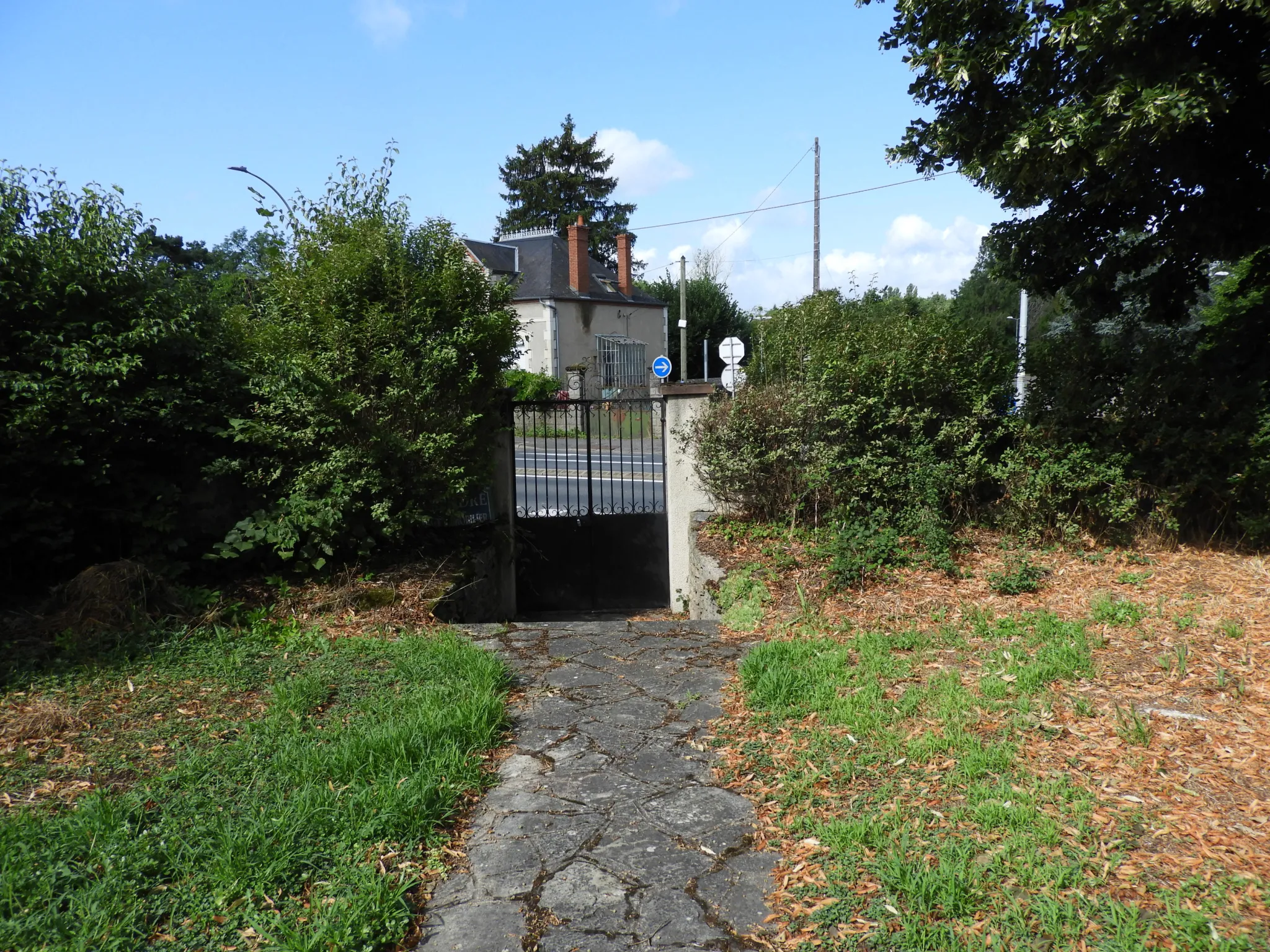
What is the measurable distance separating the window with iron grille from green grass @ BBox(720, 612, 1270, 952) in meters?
29.2

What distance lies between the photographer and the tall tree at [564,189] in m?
50.8

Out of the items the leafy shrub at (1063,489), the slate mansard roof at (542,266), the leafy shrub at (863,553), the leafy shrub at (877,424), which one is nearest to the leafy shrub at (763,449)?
the leafy shrub at (877,424)

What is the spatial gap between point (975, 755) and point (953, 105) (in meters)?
5.12

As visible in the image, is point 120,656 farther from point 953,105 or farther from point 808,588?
point 953,105

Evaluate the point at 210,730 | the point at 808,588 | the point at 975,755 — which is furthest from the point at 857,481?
the point at 210,730

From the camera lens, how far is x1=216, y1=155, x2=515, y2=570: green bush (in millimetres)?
6906

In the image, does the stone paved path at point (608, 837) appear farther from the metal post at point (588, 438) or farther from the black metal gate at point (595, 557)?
the black metal gate at point (595, 557)

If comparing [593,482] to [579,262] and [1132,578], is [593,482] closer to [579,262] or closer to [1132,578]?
[1132,578]

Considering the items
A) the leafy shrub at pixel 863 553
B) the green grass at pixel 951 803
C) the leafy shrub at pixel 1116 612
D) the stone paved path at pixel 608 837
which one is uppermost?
the leafy shrub at pixel 863 553

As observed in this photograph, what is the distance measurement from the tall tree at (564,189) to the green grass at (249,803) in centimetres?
4731

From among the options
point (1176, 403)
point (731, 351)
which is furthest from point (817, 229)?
point (1176, 403)

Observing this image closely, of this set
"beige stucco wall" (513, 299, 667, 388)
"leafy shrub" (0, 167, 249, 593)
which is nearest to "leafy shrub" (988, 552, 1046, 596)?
"leafy shrub" (0, 167, 249, 593)

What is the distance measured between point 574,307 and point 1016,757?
32953 mm

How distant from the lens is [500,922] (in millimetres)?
3141
